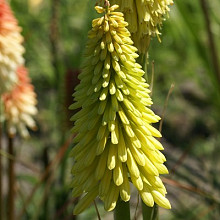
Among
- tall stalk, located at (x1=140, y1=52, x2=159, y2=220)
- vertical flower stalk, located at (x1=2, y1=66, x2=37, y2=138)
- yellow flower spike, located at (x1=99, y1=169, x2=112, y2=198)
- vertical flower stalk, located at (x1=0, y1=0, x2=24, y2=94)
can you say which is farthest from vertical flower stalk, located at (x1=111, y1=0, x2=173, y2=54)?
vertical flower stalk, located at (x1=2, y1=66, x2=37, y2=138)

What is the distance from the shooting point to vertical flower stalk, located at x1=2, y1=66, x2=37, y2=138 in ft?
8.61

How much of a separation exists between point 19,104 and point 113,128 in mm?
1755

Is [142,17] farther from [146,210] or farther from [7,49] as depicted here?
[7,49]

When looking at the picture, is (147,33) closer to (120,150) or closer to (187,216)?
(120,150)

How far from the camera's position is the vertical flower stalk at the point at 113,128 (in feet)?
3.18

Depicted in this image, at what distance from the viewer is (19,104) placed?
2.66 metres

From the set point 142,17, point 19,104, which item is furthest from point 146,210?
point 19,104

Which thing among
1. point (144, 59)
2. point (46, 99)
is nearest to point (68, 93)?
point (144, 59)

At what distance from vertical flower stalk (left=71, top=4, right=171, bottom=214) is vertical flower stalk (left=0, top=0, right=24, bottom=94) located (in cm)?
130

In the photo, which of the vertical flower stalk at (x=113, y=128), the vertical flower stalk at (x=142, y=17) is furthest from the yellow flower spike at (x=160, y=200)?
the vertical flower stalk at (x=142, y=17)

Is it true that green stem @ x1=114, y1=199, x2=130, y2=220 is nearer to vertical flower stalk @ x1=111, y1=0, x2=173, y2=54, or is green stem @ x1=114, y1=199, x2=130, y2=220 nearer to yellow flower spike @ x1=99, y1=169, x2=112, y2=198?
yellow flower spike @ x1=99, y1=169, x2=112, y2=198

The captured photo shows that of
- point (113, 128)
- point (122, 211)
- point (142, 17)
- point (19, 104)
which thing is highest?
point (142, 17)

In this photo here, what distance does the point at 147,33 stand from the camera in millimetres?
1087

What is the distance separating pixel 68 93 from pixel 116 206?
1550 mm
